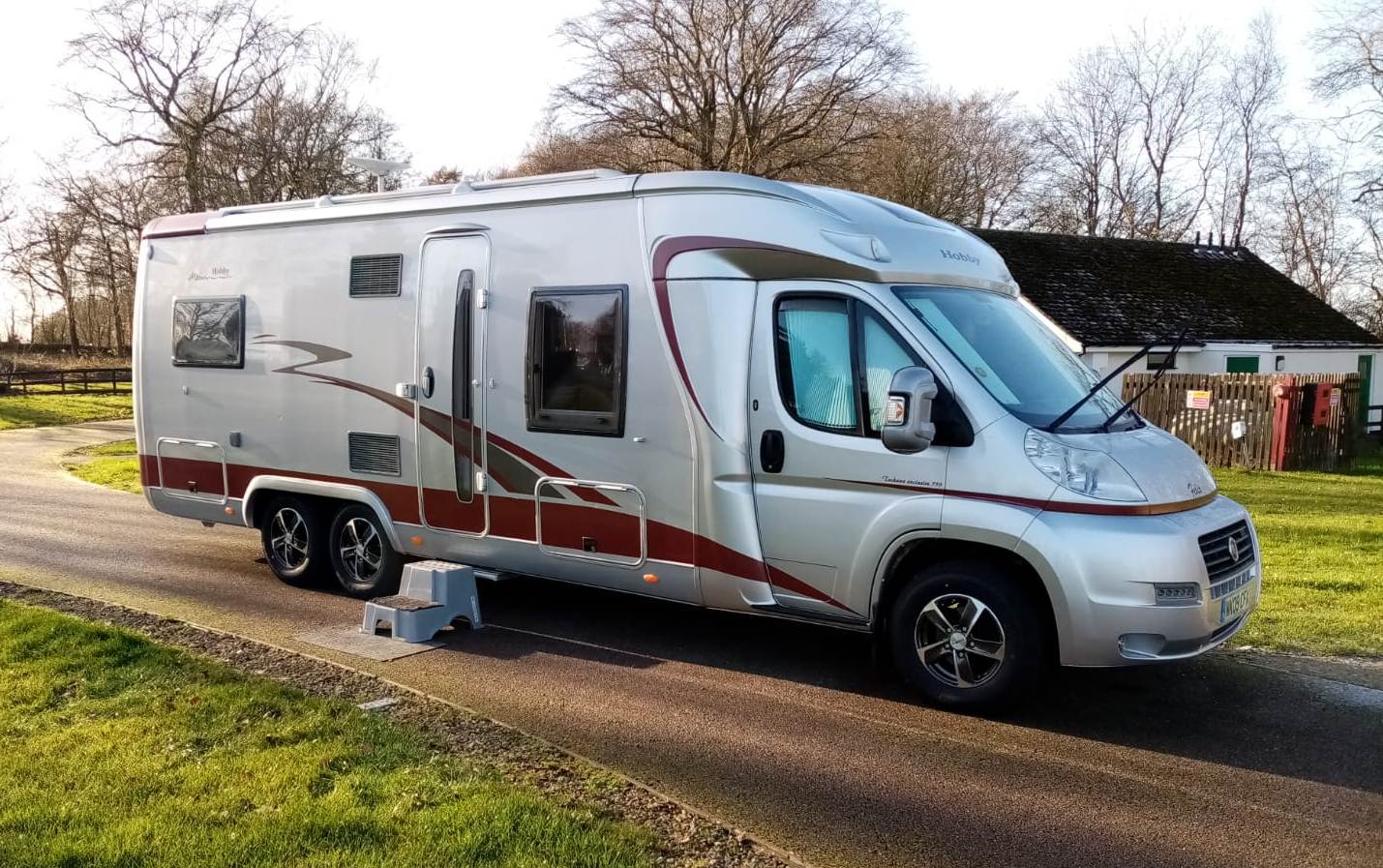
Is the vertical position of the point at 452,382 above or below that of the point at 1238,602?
above

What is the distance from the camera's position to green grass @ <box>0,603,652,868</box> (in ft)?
12.9

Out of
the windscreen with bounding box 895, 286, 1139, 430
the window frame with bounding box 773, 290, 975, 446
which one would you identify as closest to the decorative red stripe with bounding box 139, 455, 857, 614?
the window frame with bounding box 773, 290, 975, 446

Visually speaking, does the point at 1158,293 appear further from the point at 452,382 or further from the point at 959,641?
the point at 959,641

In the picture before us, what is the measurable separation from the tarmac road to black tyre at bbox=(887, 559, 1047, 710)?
0.58 feet

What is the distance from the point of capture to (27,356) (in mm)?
50375

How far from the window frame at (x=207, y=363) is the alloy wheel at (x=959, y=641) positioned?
6014 millimetres

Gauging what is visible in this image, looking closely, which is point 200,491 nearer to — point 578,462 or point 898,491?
point 578,462

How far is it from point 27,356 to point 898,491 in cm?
5542

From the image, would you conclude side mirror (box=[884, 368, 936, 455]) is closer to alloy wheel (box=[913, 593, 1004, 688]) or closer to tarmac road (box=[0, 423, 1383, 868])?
alloy wheel (box=[913, 593, 1004, 688])

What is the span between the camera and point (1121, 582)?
522 cm

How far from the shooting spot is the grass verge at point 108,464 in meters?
16.5

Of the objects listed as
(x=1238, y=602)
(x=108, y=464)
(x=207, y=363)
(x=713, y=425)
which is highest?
(x=207, y=363)

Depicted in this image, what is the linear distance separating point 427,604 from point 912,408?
3.70 metres

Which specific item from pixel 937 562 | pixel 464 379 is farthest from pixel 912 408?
pixel 464 379
